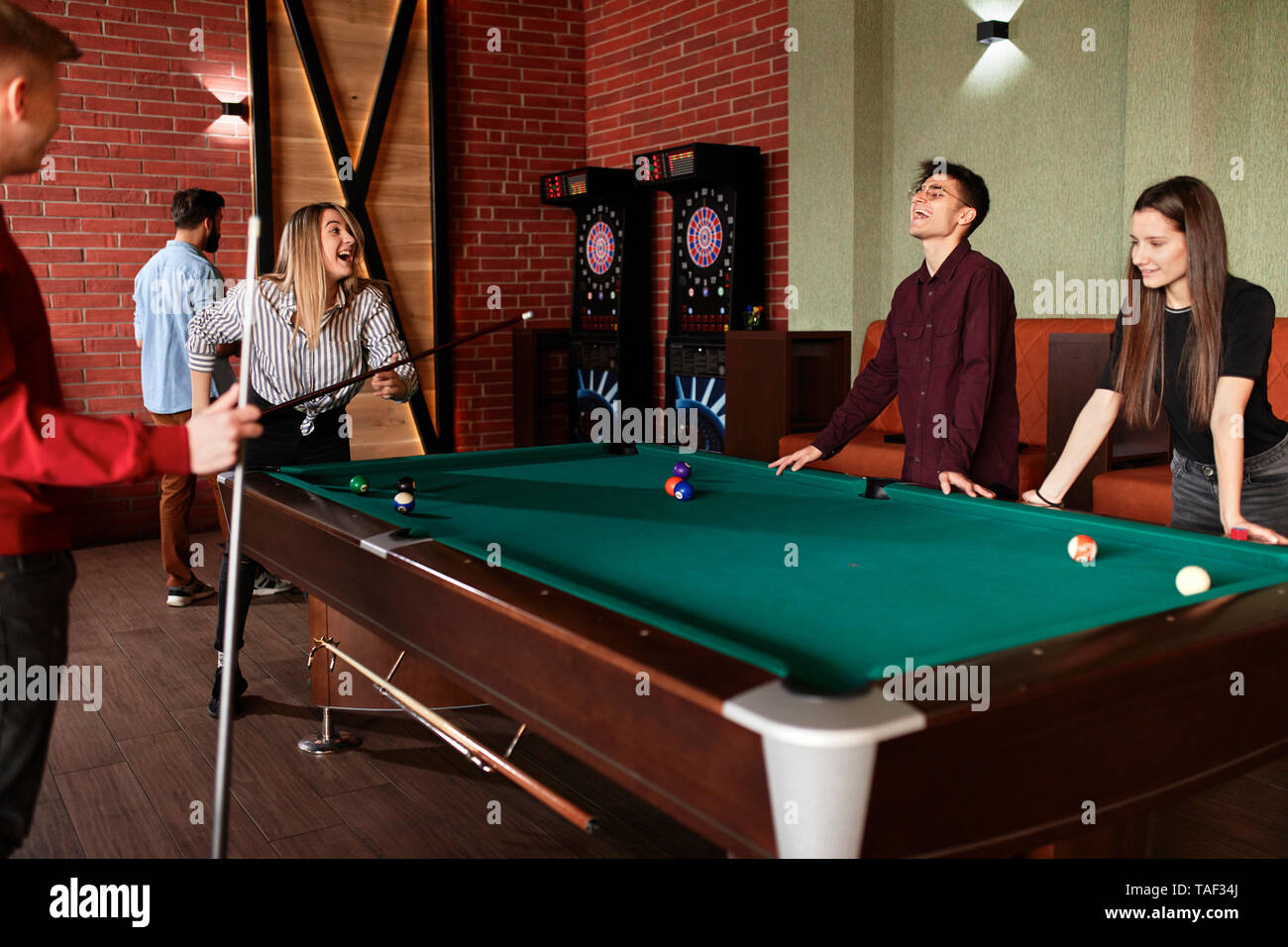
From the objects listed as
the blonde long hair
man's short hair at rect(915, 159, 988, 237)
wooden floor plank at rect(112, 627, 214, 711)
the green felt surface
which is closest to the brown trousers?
wooden floor plank at rect(112, 627, 214, 711)

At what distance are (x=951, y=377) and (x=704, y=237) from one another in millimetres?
2861

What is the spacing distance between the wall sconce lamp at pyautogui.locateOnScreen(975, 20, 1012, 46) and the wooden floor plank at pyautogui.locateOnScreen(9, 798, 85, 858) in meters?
4.34

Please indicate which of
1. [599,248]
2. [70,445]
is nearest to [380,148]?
[599,248]

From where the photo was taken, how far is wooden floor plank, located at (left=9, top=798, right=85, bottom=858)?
234 cm

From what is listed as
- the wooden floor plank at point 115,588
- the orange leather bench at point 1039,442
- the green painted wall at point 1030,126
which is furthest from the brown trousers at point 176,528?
the green painted wall at point 1030,126

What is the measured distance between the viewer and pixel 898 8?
5.02 m

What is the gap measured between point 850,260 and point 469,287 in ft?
8.55

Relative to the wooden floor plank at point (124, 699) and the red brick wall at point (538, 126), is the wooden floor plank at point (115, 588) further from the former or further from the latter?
the red brick wall at point (538, 126)

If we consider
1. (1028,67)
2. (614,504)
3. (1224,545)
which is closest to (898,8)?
(1028,67)

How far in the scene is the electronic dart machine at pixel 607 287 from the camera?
6.04 metres

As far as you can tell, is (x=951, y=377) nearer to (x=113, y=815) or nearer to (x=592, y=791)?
(x=592, y=791)

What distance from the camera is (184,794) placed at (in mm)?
2650

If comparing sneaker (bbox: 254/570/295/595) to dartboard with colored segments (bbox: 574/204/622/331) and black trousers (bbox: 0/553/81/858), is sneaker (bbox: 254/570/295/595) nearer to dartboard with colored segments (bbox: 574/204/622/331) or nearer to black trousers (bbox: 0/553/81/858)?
dartboard with colored segments (bbox: 574/204/622/331)
